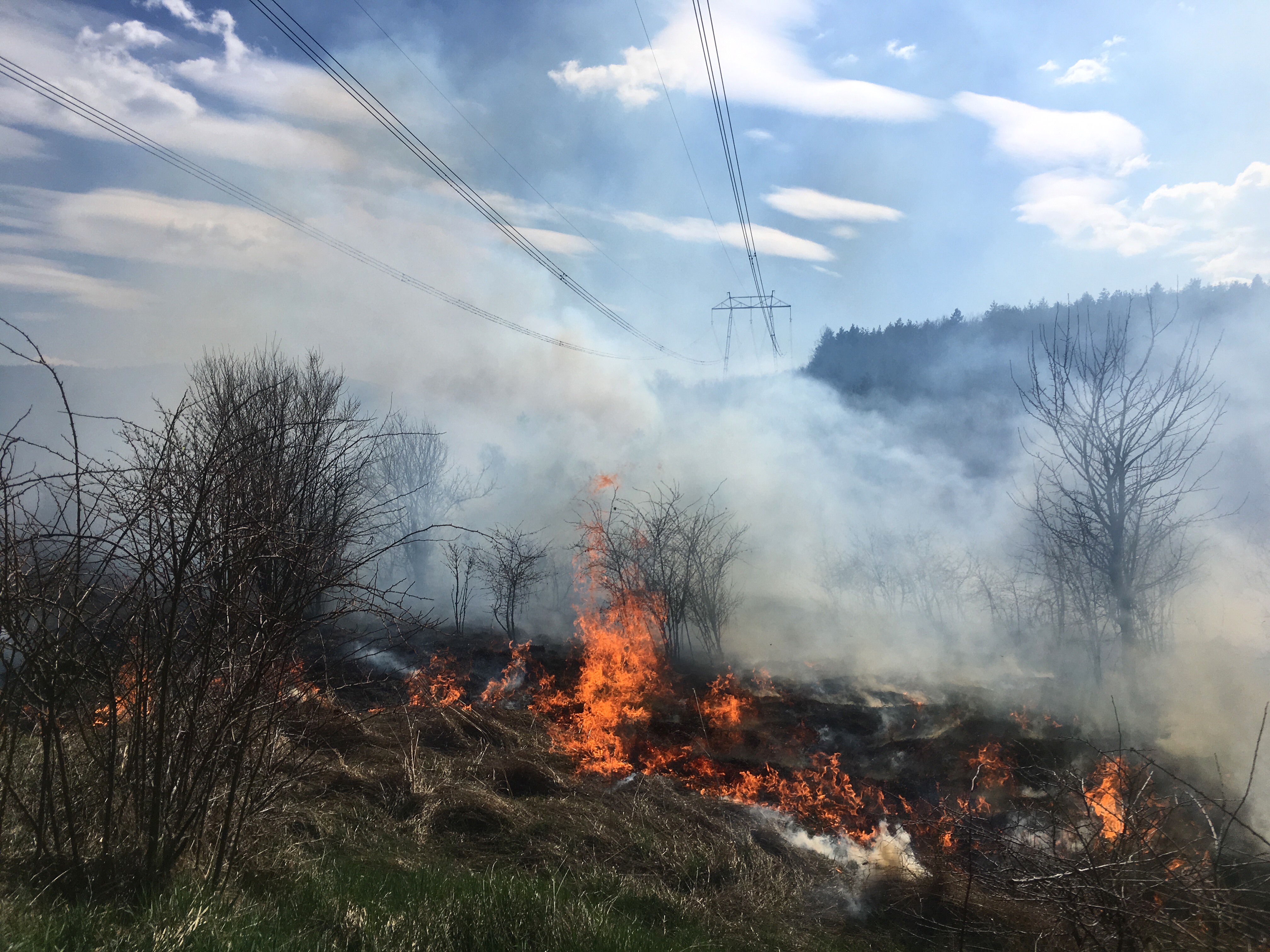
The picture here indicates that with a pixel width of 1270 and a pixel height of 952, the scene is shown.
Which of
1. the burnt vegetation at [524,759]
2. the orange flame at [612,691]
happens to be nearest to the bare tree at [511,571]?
the orange flame at [612,691]

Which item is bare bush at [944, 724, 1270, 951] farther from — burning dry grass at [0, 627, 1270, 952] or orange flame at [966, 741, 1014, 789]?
orange flame at [966, 741, 1014, 789]

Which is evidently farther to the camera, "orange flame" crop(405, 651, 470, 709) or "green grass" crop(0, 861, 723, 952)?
"orange flame" crop(405, 651, 470, 709)

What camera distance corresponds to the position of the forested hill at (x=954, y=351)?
39.2 meters

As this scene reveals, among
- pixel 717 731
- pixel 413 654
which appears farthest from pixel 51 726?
pixel 413 654

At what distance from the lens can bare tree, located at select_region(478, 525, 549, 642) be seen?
25.3 meters

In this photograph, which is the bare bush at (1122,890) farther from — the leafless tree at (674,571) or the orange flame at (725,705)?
the leafless tree at (674,571)

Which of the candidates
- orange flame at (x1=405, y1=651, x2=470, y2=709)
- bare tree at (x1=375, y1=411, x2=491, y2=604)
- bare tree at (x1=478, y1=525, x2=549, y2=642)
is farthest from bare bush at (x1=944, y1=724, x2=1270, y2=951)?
bare tree at (x1=375, y1=411, x2=491, y2=604)

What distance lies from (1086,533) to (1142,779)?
574 cm

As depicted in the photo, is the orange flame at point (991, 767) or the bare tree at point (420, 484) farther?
the bare tree at point (420, 484)

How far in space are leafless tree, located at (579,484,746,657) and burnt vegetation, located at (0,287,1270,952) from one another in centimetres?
13

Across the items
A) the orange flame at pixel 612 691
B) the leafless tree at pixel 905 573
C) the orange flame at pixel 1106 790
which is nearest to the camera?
the orange flame at pixel 1106 790

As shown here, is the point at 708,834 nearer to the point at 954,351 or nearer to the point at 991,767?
the point at 991,767

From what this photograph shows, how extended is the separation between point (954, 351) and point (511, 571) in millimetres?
43452

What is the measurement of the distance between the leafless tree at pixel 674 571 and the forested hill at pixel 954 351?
23150 mm
